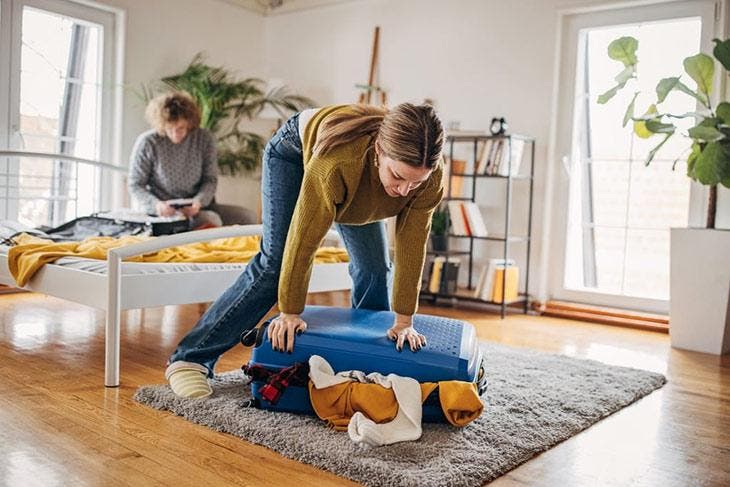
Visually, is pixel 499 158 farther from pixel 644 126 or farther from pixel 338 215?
pixel 338 215

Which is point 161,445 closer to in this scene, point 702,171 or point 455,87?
point 702,171

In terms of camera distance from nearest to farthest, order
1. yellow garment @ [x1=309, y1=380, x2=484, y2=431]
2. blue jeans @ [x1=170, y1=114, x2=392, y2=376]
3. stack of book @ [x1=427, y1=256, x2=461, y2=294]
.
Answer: yellow garment @ [x1=309, y1=380, x2=484, y2=431], blue jeans @ [x1=170, y1=114, x2=392, y2=376], stack of book @ [x1=427, y1=256, x2=461, y2=294]

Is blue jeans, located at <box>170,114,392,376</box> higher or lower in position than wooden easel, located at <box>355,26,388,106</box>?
lower

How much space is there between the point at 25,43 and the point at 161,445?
136 inches

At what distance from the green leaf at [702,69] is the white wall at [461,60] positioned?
699mm

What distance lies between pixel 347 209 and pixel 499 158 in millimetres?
2532

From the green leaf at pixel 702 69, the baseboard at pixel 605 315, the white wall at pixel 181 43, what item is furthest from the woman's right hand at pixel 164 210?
the green leaf at pixel 702 69

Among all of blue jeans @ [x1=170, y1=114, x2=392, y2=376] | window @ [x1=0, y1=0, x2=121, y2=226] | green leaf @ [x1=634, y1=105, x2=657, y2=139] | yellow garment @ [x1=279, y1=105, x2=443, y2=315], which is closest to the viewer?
yellow garment @ [x1=279, y1=105, x2=443, y2=315]

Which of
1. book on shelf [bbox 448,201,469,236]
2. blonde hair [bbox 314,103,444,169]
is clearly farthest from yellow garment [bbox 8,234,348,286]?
book on shelf [bbox 448,201,469,236]

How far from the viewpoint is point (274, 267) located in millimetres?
2172

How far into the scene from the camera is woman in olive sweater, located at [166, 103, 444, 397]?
1.73 m

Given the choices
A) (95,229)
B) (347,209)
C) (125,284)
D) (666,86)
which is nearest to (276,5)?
(95,229)

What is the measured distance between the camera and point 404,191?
174cm

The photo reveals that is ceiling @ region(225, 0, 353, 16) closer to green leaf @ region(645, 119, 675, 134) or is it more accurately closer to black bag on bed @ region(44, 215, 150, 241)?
black bag on bed @ region(44, 215, 150, 241)
